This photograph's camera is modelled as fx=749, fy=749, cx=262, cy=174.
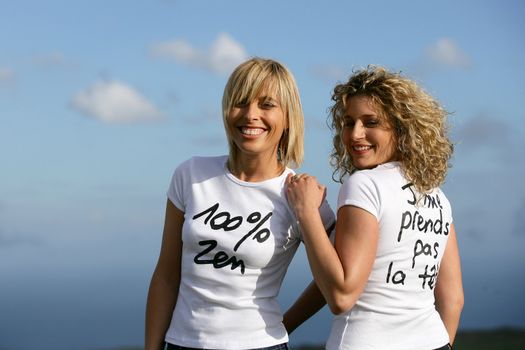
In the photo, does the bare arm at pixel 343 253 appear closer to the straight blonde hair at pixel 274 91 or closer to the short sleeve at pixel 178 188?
the straight blonde hair at pixel 274 91

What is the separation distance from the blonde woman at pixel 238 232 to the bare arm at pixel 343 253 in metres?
0.20

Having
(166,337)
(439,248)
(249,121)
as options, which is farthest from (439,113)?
(166,337)

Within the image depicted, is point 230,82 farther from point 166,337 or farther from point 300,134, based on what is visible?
point 166,337

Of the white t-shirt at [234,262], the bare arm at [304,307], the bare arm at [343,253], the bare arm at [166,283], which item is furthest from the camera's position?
the bare arm at [304,307]

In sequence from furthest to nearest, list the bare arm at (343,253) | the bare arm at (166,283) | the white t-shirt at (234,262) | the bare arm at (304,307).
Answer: the bare arm at (304,307), the bare arm at (166,283), the white t-shirt at (234,262), the bare arm at (343,253)

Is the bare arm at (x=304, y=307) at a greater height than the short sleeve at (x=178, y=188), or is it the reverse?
the short sleeve at (x=178, y=188)

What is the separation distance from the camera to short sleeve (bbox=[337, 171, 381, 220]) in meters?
3.19

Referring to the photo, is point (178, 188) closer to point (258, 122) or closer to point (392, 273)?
point (258, 122)

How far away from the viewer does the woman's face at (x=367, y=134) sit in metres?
3.41

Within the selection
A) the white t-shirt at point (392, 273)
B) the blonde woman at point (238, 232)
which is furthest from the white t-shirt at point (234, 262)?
the white t-shirt at point (392, 273)

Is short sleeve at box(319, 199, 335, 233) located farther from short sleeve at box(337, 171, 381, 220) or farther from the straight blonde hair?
the straight blonde hair

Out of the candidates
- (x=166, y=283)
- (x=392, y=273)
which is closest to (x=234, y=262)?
(x=166, y=283)

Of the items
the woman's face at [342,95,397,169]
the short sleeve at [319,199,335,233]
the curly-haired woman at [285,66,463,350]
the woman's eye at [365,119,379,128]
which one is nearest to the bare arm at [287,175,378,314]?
the curly-haired woman at [285,66,463,350]

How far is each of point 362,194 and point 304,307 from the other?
2.76 feet
